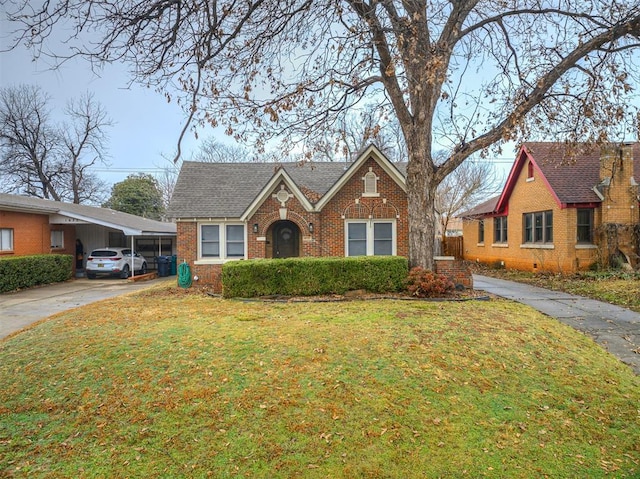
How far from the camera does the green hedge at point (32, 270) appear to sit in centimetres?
1396

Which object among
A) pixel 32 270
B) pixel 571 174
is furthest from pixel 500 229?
pixel 32 270

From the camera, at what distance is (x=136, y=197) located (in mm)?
38469

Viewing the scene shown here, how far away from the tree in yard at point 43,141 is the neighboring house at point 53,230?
13.7m

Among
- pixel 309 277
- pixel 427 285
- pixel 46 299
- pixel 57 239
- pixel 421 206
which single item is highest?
pixel 421 206

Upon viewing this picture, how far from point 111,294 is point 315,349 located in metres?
10.5

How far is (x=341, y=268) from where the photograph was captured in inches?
437

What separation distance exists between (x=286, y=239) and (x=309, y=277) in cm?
547

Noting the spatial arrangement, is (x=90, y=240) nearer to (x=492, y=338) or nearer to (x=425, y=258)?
(x=425, y=258)

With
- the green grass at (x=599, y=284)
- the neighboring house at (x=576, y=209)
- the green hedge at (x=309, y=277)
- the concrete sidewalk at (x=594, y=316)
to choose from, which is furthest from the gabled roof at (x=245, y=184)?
the green grass at (x=599, y=284)

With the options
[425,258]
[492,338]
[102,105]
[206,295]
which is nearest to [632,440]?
[492,338]

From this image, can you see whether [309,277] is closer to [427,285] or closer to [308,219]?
[427,285]

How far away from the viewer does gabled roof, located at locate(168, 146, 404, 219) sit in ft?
48.2

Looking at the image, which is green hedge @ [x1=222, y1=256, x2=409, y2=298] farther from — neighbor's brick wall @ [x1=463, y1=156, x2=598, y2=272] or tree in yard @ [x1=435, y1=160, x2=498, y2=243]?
tree in yard @ [x1=435, y1=160, x2=498, y2=243]

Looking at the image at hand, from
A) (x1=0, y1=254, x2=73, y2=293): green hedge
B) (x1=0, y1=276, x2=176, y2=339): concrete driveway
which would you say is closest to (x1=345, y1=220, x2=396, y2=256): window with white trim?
(x1=0, y1=276, x2=176, y2=339): concrete driveway
